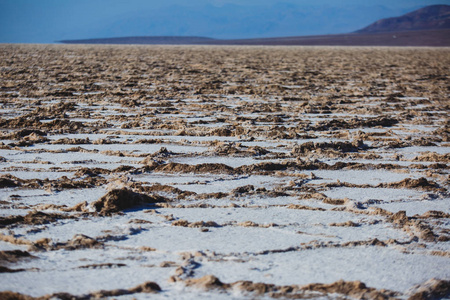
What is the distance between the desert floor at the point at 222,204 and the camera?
245 cm

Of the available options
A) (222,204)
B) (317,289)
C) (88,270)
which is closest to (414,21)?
(222,204)

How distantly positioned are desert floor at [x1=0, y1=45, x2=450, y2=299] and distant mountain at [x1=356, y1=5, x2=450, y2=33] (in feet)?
403

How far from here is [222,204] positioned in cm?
347

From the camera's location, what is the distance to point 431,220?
326 centimetres

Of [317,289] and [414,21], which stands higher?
[414,21]

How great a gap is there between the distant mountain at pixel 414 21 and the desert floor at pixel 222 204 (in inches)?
4839

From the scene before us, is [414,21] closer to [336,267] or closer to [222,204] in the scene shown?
[222,204]

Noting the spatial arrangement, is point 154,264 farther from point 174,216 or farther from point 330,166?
point 330,166

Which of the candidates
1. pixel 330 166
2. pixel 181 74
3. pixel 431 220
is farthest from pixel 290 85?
pixel 431 220

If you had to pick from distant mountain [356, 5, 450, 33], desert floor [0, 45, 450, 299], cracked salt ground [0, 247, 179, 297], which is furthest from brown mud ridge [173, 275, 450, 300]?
distant mountain [356, 5, 450, 33]

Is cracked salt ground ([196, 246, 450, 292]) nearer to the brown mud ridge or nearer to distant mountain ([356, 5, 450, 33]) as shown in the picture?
the brown mud ridge

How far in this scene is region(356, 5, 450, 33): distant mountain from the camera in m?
124

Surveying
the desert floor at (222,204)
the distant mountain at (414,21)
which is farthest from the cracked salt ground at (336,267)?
the distant mountain at (414,21)

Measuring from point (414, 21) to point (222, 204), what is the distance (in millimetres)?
142210
